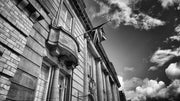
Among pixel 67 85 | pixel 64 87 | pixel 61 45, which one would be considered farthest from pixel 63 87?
pixel 61 45

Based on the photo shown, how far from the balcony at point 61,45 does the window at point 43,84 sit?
2.47 feet

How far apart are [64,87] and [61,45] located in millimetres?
2110

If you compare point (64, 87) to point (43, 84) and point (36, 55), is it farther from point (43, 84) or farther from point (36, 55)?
point (36, 55)

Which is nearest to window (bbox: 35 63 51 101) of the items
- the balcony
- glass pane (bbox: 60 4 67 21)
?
the balcony

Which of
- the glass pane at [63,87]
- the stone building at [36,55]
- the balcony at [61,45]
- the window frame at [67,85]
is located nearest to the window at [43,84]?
the stone building at [36,55]

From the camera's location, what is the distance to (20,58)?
3.22 m

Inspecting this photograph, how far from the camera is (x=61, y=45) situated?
5.07 metres

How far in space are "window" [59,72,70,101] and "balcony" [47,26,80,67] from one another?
0.68 m

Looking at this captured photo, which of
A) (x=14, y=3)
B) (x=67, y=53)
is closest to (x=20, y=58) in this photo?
(x=14, y=3)

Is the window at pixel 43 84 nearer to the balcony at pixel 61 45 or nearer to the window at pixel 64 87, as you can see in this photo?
the balcony at pixel 61 45

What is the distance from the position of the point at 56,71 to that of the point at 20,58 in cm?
205

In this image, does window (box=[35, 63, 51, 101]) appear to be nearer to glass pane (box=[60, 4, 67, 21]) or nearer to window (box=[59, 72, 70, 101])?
window (box=[59, 72, 70, 101])

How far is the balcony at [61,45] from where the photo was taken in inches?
195

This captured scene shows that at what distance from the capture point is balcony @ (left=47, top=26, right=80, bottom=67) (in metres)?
4.94
